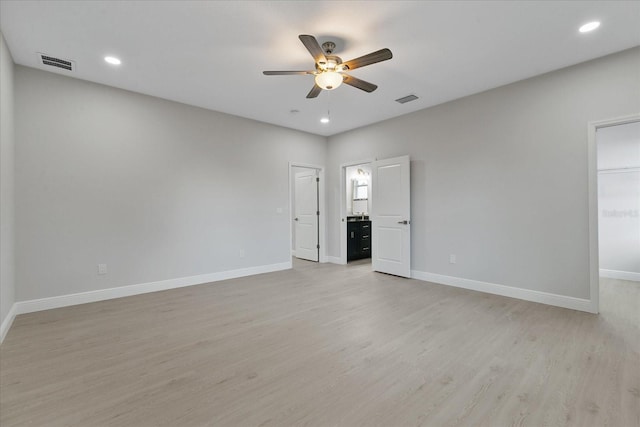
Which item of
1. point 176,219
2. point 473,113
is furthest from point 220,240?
point 473,113

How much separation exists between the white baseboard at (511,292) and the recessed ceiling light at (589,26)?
2845mm

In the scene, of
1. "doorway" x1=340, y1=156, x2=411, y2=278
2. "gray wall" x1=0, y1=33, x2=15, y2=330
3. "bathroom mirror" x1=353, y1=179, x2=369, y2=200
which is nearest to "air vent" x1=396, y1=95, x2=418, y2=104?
"doorway" x1=340, y1=156, x2=411, y2=278

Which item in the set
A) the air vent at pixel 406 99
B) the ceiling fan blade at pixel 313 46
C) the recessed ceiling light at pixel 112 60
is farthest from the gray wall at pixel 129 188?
the ceiling fan blade at pixel 313 46

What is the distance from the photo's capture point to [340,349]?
2404 millimetres

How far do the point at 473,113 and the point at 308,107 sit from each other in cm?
252

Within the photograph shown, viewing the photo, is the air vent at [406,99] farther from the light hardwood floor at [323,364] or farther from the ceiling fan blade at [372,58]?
the light hardwood floor at [323,364]

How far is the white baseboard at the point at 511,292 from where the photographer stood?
328cm

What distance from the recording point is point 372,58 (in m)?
2.53

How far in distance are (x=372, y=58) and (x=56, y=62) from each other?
3.57 metres

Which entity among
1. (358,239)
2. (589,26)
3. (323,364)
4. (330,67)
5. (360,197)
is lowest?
(323,364)

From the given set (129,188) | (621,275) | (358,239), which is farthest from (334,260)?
Result: (621,275)

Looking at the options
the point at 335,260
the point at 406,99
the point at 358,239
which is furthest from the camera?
the point at 358,239

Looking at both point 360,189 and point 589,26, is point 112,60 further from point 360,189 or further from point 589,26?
point 360,189

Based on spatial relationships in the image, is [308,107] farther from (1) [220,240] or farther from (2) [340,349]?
(2) [340,349]
